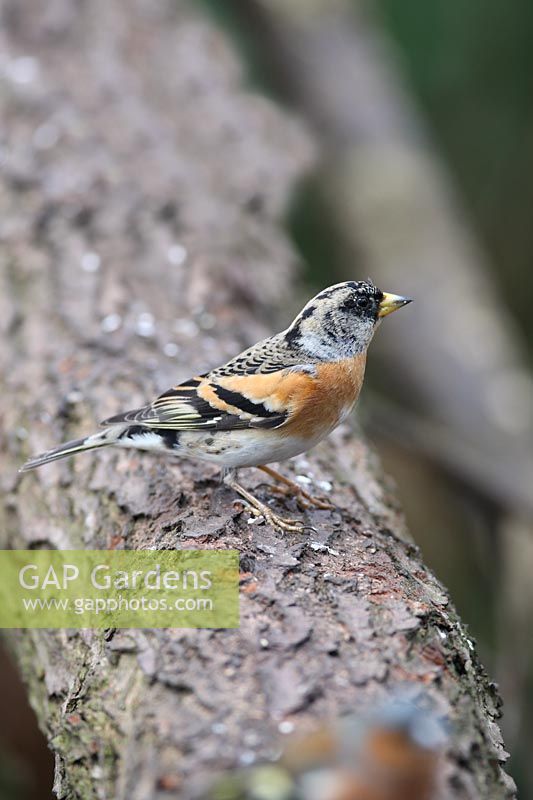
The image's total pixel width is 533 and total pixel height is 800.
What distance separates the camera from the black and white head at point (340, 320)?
3141mm

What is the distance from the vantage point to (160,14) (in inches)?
250

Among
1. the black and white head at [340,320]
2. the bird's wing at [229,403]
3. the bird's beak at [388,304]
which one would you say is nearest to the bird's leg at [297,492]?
the bird's wing at [229,403]

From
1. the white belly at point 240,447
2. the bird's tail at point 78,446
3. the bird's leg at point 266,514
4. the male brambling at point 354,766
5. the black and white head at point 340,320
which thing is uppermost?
the black and white head at point 340,320

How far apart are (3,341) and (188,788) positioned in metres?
2.55

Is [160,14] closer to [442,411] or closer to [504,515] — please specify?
[442,411]

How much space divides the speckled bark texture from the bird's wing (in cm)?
21

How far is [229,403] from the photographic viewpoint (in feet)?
9.86

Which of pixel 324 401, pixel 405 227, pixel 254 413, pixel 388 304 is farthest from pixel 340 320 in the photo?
pixel 405 227

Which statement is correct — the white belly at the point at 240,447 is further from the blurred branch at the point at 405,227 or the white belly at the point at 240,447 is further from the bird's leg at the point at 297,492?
the blurred branch at the point at 405,227

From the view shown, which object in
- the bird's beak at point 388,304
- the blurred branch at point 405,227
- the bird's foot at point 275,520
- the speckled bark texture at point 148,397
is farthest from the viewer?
the blurred branch at point 405,227

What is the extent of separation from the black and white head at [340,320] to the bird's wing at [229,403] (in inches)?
6.0

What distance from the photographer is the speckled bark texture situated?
6.64 ft

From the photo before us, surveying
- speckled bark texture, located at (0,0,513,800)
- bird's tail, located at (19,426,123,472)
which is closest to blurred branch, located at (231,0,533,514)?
speckled bark texture, located at (0,0,513,800)

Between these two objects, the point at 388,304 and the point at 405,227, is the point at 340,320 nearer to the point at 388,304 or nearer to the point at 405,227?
the point at 388,304
